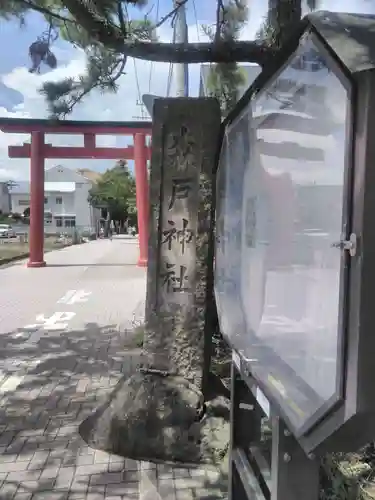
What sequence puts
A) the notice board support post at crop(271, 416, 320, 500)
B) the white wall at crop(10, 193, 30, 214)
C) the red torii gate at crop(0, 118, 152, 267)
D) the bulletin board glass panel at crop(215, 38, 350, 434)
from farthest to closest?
the white wall at crop(10, 193, 30, 214) → the red torii gate at crop(0, 118, 152, 267) → the notice board support post at crop(271, 416, 320, 500) → the bulletin board glass panel at crop(215, 38, 350, 434)

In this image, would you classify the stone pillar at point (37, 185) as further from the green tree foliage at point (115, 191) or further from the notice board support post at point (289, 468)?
the green tree foliage at point (115, 191)

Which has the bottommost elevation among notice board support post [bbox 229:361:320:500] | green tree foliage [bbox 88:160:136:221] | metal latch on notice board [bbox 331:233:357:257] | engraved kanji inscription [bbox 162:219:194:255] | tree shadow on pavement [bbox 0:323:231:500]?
tree shadow on pavement [bbox 0:323:231:500]

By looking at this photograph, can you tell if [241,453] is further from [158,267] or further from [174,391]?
[158,267]

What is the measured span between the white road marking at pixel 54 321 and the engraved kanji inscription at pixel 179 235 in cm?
388

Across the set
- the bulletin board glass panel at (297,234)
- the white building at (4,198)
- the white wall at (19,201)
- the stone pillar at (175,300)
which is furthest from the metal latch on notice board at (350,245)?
the white building at (4,198)

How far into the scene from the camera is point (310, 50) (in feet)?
3.97

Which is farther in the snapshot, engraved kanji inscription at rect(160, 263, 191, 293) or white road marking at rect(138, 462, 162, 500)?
engraved kanji inscription at rect(160, 263, 191, 293)

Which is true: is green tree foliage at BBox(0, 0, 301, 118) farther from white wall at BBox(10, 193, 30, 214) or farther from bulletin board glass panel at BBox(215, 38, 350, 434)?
white wall at BBox(10, 193, 30, 214)

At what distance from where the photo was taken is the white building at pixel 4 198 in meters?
61.5

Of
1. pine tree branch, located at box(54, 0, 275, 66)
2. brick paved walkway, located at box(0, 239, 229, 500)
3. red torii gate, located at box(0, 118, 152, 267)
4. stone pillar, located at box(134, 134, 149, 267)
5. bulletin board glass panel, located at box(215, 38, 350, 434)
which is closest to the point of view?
bulletin board glass panel, located at box(215, 38, 350, 434)

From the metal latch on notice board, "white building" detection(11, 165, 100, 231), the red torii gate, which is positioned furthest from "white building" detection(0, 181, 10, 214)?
the metal latch on notice board

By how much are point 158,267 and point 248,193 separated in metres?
1.66

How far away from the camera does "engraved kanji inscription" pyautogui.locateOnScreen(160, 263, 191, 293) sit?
3467 mm

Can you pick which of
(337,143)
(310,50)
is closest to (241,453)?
(337,143)
